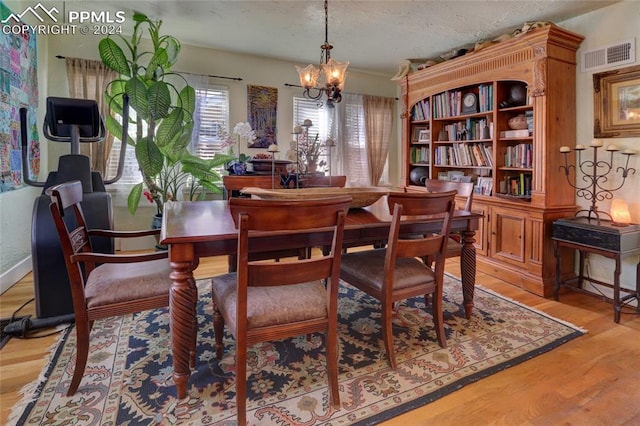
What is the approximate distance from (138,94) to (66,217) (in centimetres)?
146

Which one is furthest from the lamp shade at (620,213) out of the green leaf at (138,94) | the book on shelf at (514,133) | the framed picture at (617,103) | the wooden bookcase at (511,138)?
the green leaf at (138,94)

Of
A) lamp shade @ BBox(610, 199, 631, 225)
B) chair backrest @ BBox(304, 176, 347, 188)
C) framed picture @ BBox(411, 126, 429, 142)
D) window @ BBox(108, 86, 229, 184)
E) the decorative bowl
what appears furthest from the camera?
framed picture @ BBox(411, 126, 429, 142)

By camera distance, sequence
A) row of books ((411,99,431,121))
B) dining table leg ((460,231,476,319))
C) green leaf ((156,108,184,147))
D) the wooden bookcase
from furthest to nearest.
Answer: row of books ((411,99,431,121)), green leaf ((156,108,184,147)), the wooden bookcase, dining table leg ((460,231,476,319))

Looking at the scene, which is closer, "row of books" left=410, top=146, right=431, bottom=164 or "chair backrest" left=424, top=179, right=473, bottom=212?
"chair backrest" left=424, top=179, right=473, bottom=212

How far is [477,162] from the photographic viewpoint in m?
3.80

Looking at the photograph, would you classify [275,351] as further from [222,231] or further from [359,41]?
[359,41]

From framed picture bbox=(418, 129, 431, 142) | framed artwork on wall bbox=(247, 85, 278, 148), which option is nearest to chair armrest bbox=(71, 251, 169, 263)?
framed artwork on wall bbox=(247, 85, 278, 148)

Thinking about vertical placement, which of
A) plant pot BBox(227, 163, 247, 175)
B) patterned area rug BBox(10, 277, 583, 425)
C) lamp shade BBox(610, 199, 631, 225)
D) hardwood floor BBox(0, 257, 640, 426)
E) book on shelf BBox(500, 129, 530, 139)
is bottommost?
hardwood floor BBox(0, 257, 640, 426)

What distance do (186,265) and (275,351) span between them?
0.79m

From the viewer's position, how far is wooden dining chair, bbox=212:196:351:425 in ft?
4.09

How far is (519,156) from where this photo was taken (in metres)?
3.31

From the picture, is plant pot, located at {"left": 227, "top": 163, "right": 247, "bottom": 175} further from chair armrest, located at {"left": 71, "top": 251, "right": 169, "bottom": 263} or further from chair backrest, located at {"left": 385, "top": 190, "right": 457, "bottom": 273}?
chair backrest, located at {"left": 385, "top": 190, "right": 457, "bottom": 273}

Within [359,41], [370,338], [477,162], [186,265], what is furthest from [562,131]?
[186,265]

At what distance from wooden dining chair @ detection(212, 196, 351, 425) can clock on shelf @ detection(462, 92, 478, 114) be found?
3.00m
